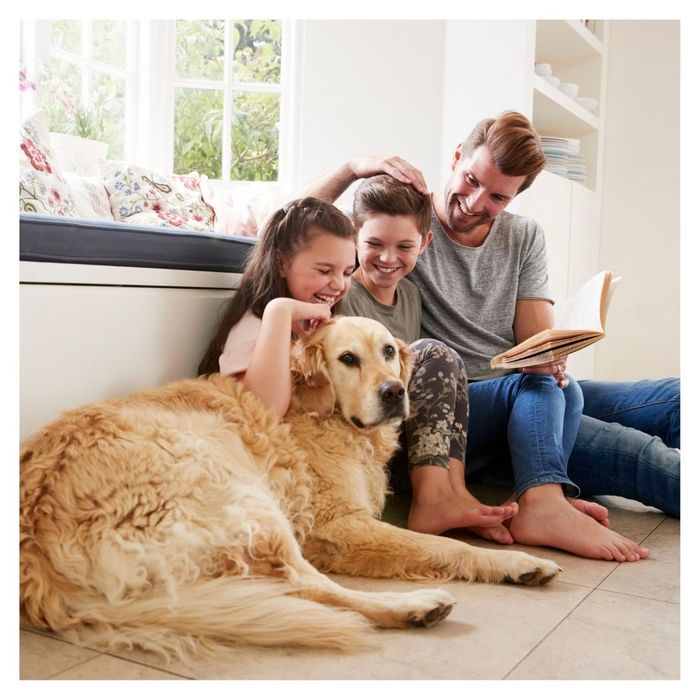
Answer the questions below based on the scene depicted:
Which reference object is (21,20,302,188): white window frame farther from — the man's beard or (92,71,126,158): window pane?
the man's beard

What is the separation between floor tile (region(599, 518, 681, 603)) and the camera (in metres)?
1.45

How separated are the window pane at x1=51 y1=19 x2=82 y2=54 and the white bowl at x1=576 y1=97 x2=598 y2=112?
269 centimetres

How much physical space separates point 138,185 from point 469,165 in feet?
5.91

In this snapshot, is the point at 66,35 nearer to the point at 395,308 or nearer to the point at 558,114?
the point at 558,114

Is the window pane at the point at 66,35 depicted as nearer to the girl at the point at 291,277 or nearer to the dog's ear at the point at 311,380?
the girl at the point at 291,277

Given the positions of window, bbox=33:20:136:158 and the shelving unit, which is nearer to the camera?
window, bbox=33:20:136:158

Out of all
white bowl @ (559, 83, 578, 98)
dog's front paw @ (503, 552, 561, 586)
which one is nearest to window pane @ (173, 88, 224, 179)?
white bowl @ (559, 83, 578, 98)

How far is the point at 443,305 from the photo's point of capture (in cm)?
219

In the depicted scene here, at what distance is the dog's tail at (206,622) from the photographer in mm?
1087

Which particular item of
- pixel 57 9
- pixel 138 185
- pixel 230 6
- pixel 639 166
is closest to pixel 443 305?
pixel 230 6

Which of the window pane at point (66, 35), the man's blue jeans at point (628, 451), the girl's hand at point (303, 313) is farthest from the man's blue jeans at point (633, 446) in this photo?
the window pane at point (66, 35)

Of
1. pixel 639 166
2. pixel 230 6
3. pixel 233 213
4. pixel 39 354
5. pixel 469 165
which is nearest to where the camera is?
pixel 230 6

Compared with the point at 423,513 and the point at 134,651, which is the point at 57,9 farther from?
the point at 423,513

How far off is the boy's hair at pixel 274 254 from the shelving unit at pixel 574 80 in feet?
8.10
